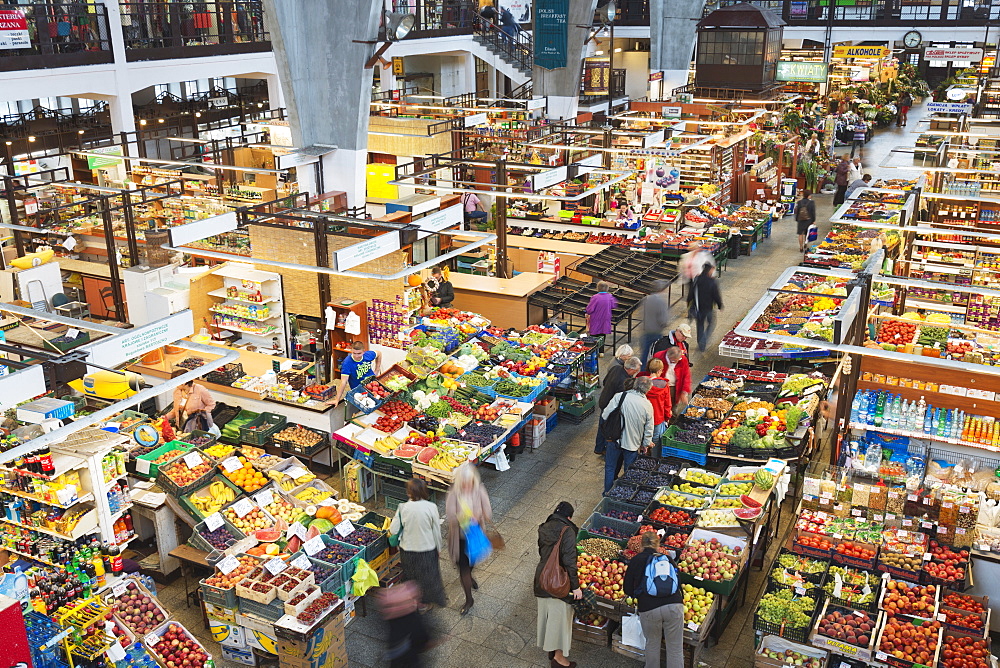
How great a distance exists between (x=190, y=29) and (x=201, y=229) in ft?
43.8

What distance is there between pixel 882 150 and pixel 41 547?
1119 inches

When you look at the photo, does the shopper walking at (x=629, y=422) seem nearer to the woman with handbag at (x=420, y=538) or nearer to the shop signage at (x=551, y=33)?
the woman with handbag at (x=420, y=538)

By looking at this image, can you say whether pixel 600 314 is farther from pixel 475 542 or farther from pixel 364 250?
pixel 475 542

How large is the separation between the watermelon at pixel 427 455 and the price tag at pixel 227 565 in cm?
228

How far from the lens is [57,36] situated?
1852cm

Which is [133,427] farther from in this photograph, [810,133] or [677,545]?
[810,133]

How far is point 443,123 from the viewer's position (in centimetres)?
2012

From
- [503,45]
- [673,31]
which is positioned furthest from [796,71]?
[503,45]

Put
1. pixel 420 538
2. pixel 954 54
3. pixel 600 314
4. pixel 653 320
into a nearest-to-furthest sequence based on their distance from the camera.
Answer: pixel 420 538
pixel 653 320
pixel 600 314
pixel 954 54

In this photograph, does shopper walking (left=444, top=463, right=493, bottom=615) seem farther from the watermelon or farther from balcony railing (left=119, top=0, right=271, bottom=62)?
balcony railing (left=119, top=0, right=271, bottom=62)

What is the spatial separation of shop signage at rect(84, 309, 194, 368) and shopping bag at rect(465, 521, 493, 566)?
9.57ft

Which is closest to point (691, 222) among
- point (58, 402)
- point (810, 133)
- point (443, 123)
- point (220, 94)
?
point (443, 123)

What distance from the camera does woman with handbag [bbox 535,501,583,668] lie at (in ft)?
23.4

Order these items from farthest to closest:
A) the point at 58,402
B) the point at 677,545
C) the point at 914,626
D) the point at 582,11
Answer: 1. the point at 582,11
2. the point at 677,545
3. the point at 58,402
4. the point at 914,626
